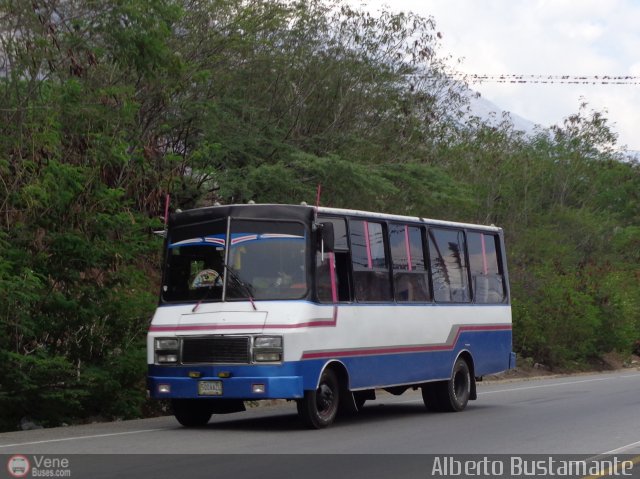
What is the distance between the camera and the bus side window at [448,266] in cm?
1859

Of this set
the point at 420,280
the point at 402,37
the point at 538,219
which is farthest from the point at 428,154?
the point at 420,280

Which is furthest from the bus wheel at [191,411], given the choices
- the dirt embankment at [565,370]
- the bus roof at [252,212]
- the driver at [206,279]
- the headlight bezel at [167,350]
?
the dirt embankment at [565,370]

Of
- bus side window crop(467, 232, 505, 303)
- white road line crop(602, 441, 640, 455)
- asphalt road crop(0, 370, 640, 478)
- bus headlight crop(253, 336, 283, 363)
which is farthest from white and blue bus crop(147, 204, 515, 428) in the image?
white road line crop(602, 441, 640, 455)

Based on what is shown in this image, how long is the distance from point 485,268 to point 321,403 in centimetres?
606

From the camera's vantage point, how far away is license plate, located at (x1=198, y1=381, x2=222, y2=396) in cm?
1476

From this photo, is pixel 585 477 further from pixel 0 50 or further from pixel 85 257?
pixel 0 50

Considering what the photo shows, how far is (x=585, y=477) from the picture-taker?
10688 millimetres

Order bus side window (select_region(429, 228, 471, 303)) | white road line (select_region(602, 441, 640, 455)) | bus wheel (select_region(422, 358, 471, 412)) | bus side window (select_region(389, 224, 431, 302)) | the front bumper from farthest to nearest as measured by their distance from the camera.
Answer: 1. bus wheel (select_region(422, 358, 471, 412))
2. bus side window (select_region(429, 228, 471, 303))
3. bus side window (select_region(389, 224, 431, 302))
4. the front bumper
5. white road line (select_region(602, 441, 640, 455))

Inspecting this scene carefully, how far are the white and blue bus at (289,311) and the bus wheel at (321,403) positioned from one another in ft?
0.05

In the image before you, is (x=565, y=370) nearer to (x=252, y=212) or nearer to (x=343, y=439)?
(x=252, y=212)

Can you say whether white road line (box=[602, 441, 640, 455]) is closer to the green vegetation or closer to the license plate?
the license plate

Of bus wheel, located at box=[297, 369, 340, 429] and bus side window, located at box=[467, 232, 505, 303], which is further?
bus side window, located at box=[467, 232, 505, 303]

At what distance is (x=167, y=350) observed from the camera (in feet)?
50.2

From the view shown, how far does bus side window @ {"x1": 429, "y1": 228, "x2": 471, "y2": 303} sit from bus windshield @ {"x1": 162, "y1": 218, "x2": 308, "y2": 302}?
150 inches
